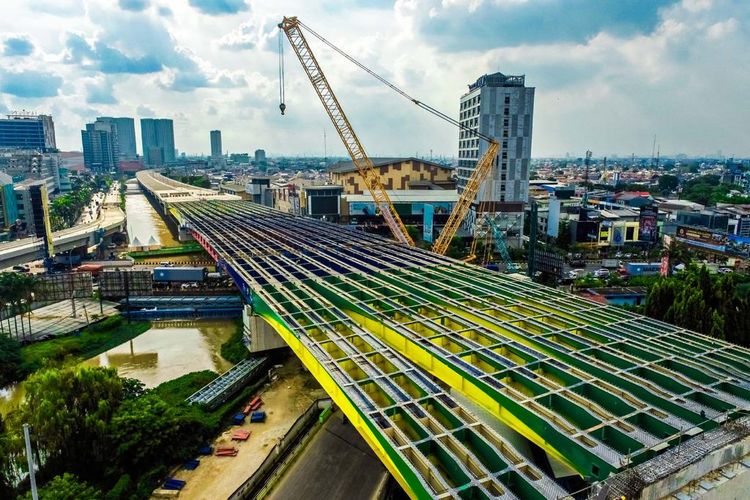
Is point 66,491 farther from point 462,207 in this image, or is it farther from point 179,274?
point 462,207

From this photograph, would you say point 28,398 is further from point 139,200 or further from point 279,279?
point 139,200

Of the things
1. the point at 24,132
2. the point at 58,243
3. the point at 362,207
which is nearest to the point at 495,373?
the point at 58,243

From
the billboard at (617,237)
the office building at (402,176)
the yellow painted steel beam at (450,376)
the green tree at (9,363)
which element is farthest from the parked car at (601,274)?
the green tree at (9,363)

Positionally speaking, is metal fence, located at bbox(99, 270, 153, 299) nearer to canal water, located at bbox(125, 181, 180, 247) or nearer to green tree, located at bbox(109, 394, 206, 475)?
green tree, located at bbox(109, 394, 206, 475)

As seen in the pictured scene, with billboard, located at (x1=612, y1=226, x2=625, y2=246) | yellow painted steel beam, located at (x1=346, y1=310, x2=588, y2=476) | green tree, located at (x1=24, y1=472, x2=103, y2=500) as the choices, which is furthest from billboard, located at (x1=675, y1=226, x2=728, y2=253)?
green tree, located at (x1=24, y1=472, x2=103, y2=500)

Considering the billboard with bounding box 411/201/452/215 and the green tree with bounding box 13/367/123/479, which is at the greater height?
the billboard with bounding box 411/201/452/215
